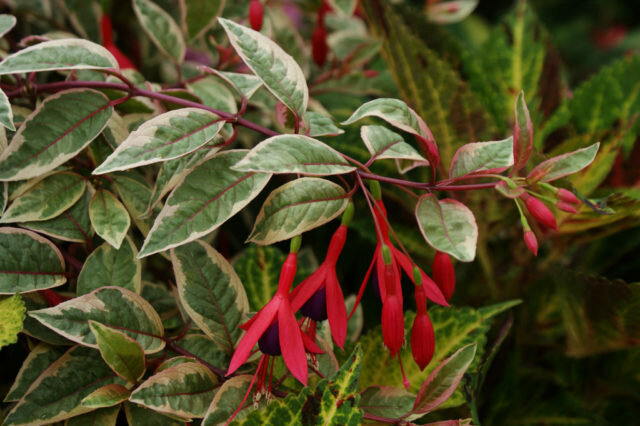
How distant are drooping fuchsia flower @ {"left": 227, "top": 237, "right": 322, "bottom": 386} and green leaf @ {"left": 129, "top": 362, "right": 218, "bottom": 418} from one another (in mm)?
50

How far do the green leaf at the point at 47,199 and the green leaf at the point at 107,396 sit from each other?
0.13 metres

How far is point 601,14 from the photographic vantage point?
2152 mm

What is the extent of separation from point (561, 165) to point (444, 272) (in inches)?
4.0

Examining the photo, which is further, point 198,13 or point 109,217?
point 198,13

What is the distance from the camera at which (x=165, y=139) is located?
14.1 inches

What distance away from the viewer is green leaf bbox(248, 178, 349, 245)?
0.36m

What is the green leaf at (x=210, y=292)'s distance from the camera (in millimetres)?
420

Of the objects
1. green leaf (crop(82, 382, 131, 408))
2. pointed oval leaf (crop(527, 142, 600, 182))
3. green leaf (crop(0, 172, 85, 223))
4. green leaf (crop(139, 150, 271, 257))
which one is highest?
pointed oval leaf (crop(527, 142, 600, 182))

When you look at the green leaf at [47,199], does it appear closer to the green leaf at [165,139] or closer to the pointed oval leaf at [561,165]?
the green leaf at [165,139]

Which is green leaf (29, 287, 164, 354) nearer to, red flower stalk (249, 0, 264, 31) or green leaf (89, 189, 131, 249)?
green leaf (89, 189, 131, 249)

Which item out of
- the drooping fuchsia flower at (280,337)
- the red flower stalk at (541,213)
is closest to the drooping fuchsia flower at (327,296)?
the drooping fuchsia flower at (280,337)

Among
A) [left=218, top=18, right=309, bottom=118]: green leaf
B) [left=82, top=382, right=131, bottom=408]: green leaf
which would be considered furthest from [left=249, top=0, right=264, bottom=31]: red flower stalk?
[left=82, top=382, right=131, bottom=408]: green leaf

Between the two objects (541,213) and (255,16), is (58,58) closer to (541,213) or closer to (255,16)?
(255,16)

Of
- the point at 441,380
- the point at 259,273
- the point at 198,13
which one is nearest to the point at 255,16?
the point at 198,13
